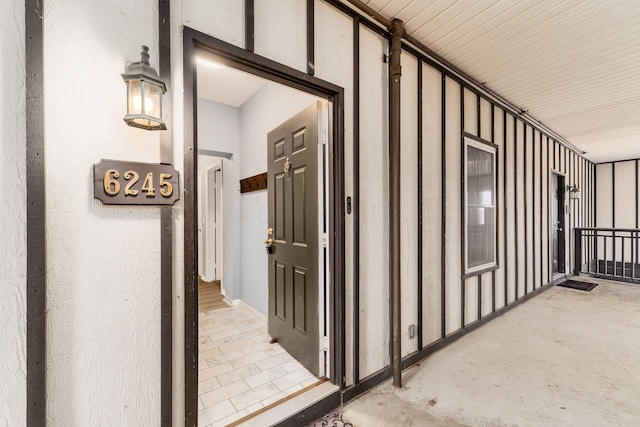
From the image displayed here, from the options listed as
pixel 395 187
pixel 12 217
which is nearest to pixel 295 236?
pixel 395 187

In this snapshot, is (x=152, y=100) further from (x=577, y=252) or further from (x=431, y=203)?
(x=577, y=252)

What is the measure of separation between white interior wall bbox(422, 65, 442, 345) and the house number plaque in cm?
210

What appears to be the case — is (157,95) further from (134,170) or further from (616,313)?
(616,313)

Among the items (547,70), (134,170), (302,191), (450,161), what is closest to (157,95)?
(134,170)

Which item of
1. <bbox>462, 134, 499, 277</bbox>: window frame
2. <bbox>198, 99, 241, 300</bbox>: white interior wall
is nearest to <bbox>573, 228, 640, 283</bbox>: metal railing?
<bbox>462, 134, 499, 277</bbox>: window frame

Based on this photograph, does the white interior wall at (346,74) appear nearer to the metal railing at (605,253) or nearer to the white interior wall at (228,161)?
the white interior wall at (228,161)

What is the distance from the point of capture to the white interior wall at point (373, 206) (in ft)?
6.84

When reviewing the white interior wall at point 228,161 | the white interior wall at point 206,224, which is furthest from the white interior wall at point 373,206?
the white interior wall at point 206,224

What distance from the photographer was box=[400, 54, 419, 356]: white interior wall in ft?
7.72

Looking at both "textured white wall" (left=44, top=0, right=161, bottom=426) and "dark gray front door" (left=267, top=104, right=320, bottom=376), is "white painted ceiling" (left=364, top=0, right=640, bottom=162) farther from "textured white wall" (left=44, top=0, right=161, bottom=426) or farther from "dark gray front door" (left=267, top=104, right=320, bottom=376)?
"textured white wall" (left=44, top=0, right=161, bottom=426)

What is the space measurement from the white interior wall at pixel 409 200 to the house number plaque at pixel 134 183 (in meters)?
1.76

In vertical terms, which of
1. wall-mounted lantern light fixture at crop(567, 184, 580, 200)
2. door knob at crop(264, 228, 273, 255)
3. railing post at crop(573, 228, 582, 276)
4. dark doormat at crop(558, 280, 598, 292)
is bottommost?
dark doormat at crop(558, 280, 598, 292)

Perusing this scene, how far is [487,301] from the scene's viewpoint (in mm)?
3348

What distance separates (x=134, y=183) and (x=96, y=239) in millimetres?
270
